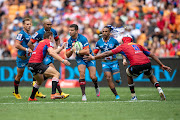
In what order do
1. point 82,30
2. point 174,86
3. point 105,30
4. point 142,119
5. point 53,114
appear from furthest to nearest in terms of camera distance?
point 82,30
point 174,86
point 105,30
point 53,114
point 142,119

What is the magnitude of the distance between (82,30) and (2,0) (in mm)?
8039

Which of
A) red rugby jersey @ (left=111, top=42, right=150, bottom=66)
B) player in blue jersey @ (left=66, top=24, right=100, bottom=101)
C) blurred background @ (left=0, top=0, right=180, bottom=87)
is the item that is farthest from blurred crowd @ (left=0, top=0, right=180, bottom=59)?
red rugby jersey @ (left=111, top=42, right=150, bottom=66)

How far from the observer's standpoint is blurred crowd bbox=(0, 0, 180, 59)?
21188mm

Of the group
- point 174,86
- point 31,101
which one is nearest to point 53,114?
point 31,101

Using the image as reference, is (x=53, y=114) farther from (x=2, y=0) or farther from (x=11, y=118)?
(x=2, y=0)

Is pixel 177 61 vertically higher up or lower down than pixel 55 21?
lower down

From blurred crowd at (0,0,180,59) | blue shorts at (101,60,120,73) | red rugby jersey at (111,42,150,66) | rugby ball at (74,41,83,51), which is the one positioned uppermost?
blurred crowd at (0,0,180,59)

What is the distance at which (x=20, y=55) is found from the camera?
13453 mm

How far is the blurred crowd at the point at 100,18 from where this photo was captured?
2119cm

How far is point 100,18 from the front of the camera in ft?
79.2

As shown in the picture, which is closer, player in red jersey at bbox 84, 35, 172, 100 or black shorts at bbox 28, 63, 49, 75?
player in red jersey at bbox 84, 35, 172, 100

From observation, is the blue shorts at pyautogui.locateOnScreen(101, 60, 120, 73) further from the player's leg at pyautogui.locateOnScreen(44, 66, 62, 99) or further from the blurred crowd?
the blurred crowd

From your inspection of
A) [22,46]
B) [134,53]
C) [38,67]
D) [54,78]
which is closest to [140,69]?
[134,53]

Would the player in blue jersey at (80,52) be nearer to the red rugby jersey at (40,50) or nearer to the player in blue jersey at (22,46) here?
the red rugby jersey at (40,50)
